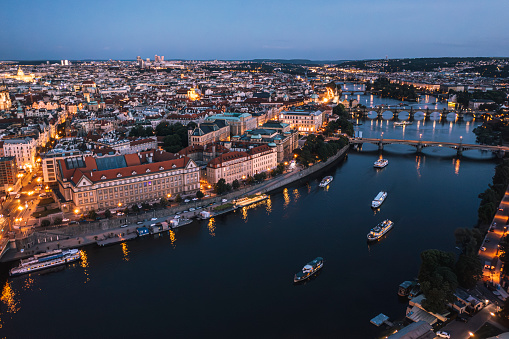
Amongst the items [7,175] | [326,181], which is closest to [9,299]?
[7,175]

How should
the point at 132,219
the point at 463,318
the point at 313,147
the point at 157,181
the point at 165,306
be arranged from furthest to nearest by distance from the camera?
the point at 313,147
the point at 157,181
the point at 132,219
the point at 165,306
the point at 463,318

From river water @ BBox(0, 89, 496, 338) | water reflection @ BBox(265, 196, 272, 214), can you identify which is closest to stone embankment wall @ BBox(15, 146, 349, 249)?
water reflection @ BBox(265, 196, 272, 214)

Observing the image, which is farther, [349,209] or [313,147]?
[313,147]

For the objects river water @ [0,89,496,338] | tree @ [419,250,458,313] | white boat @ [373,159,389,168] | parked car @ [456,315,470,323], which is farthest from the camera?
white boat @ [373,159,389,168]

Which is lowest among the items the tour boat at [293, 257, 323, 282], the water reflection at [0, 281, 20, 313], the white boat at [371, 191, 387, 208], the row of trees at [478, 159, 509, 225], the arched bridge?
the water reflection at [0, 281, 20, 313]

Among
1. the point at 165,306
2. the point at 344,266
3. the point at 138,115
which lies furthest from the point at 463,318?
the point at 138,115

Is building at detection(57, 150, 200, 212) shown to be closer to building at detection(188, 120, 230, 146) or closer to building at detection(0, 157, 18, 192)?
building at detection(0, 157, 18, 192)

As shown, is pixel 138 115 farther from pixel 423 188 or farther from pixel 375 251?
pixel 375 251
